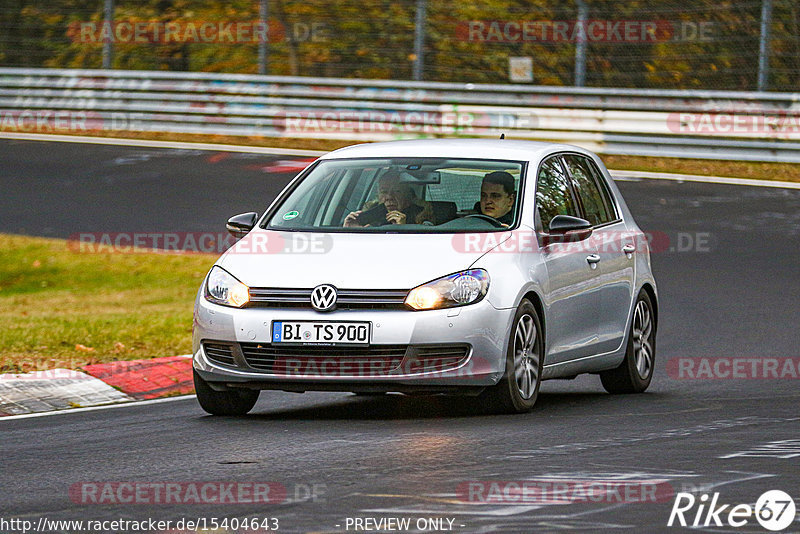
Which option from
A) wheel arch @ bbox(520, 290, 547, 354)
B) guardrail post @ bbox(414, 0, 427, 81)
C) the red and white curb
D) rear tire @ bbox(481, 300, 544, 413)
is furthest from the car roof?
guardrail post @ bbox(414, 0, 427, 81)

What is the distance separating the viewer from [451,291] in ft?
28.4

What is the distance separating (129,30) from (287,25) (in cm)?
570

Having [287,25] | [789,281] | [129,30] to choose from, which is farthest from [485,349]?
[129,30]

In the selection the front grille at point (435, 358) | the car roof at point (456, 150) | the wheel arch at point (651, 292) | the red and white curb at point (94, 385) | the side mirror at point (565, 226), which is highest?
the car roof at point (456, 150)

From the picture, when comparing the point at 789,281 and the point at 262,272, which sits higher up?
the point at 262,272

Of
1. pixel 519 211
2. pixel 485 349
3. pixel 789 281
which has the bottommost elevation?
pixel 789 281

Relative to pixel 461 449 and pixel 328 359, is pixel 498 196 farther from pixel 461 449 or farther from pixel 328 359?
pixel 461 449

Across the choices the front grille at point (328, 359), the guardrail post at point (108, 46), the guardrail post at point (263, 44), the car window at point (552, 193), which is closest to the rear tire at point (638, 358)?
A: the car window at point (552, 193)

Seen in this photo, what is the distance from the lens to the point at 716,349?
12.5m

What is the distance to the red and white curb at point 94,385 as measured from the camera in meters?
10.1

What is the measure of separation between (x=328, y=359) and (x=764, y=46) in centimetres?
1688

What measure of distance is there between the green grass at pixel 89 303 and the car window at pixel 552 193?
3409 millimetres

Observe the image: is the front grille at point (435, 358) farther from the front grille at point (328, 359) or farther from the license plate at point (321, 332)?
the license plate at point (321, 332)

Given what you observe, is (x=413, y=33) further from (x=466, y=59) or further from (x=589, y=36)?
(x=589, y=36)
